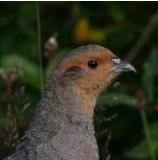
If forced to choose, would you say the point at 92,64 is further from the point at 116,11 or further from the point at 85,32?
the point at 85,32

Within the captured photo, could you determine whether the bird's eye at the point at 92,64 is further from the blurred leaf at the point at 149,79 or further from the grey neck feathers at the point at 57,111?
the blurred leaf at the point at 149,79

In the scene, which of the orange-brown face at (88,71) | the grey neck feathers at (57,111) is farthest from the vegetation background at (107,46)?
the grey neck feathers at (57,111)

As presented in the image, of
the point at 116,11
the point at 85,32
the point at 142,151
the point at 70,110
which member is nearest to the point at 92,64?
the point at 70,110

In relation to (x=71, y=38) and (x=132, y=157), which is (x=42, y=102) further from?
(x=71, y=38)

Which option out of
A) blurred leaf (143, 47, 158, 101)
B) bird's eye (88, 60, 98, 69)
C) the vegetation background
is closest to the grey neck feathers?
bird's eye (88, 60, 98, 69)

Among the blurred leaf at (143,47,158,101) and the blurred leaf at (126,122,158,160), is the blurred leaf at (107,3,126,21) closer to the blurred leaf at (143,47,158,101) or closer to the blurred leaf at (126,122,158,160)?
the blurred leaf at (143,47,158,101)

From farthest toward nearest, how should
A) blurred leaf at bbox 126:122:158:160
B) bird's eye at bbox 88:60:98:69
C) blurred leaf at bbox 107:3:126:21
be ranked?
blurred leaf at bbox 107:3:126:21, blurred leaf at bbox 126:122:158:160, bird's eye at bbox 88:60:98:69
